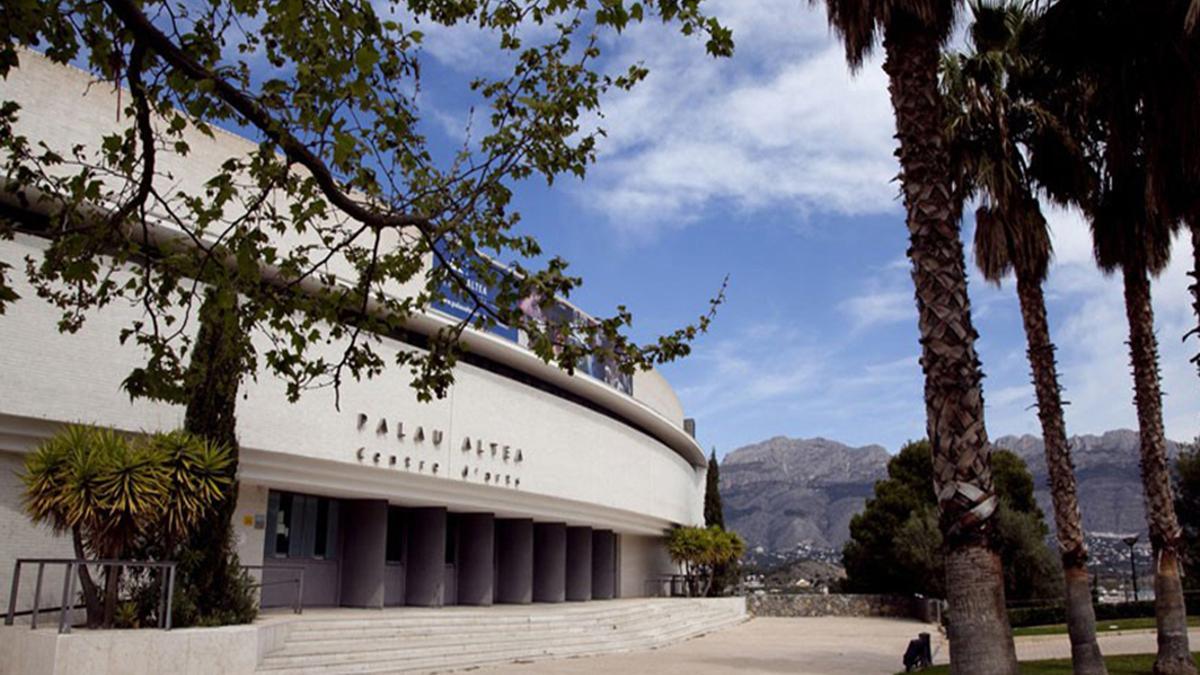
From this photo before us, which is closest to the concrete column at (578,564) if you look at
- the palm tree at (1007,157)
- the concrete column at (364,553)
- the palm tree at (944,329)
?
the concrete column at (364,553)

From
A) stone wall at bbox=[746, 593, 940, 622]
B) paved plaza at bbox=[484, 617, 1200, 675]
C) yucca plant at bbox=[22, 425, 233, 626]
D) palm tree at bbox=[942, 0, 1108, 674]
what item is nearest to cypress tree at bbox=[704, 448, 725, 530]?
stone wall at bbox=[746, 593, 940, 622]

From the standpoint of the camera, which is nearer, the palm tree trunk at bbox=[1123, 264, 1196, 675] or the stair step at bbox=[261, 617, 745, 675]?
the palm tree trunk at bbox=[1123, 264, 1196, 675]

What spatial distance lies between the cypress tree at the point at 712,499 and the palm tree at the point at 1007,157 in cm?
3551

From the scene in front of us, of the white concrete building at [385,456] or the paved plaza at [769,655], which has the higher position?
the white concrete building at [385,456]

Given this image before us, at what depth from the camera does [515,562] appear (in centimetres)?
3198

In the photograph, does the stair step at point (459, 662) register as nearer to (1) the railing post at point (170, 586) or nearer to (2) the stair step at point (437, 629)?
(2) the stair step at point (437, 629)

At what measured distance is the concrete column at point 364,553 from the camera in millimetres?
24672

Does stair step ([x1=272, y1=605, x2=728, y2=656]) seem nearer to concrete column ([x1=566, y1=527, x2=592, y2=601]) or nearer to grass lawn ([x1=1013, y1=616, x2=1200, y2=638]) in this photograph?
concrete column ([x1=566, y1=527, x2=592, y2=601])

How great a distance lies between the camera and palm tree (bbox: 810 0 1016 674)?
26.3 ft

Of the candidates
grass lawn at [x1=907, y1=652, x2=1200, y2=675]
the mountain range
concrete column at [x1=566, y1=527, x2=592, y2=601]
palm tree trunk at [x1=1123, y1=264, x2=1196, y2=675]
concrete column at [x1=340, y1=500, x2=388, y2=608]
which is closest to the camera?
palm tree trunk at [x1=1123, y1=264, x2=1196, y2=675]

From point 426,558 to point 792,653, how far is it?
33.6 feet

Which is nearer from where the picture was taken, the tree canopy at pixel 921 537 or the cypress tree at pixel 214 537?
the cypress tree at pixel 214 537

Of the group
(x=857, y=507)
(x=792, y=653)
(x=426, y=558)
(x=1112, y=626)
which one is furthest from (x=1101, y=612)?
(x=857, y=507)

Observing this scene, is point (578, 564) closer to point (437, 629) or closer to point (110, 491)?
point (437, 629)
